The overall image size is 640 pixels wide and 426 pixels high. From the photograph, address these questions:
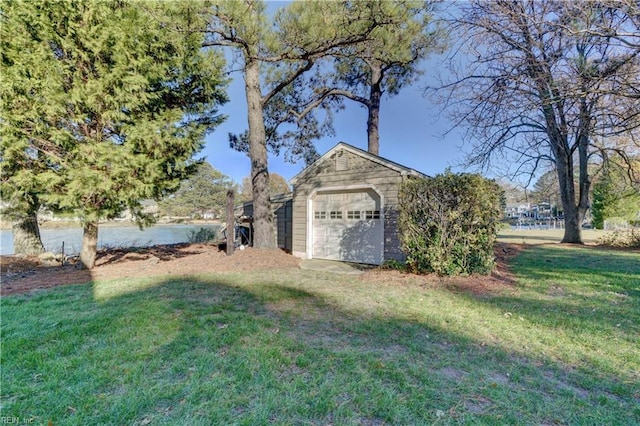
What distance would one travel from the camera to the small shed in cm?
848

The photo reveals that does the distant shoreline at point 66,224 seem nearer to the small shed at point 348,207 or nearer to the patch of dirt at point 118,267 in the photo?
the patch of dirt at point 118,267

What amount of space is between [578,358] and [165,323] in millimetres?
4415

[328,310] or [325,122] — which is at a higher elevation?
[325,122]

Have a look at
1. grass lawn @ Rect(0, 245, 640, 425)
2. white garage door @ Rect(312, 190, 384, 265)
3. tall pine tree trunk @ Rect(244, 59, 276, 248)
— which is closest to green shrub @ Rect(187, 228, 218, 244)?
tall pine tree trunk @ Rect(244, 59, 276, 248)

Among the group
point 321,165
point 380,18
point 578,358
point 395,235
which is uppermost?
point 380,18

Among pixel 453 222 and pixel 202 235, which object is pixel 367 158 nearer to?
pixel 453 222

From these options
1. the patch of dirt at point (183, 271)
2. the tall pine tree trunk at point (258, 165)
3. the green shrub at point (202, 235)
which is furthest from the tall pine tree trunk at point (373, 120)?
the green shrub at point (202, 235)

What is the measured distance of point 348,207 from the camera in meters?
9.59

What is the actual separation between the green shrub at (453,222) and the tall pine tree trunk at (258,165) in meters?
4.86

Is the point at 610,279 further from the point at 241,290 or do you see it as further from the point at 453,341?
the point at 241,290

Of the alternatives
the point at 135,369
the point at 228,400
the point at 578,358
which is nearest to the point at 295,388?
the point at 228,400

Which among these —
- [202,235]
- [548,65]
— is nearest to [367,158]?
[548,65]

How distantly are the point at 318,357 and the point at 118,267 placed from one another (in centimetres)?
651

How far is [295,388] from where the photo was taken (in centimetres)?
233
